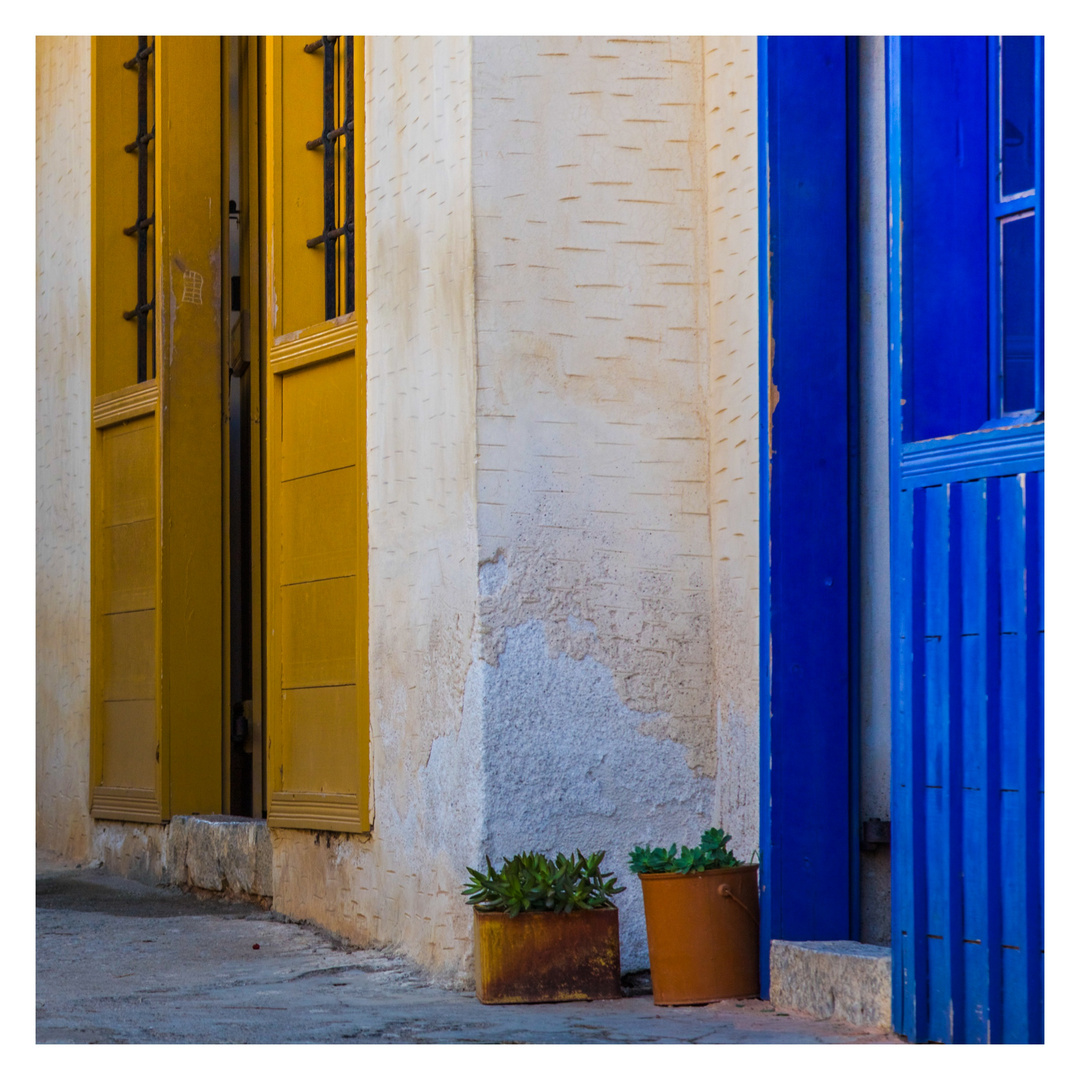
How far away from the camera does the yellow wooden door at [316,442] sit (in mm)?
6254

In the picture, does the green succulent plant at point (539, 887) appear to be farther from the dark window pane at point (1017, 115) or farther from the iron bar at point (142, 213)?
the iron bar at point (142, 213)

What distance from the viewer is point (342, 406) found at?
6.40 m

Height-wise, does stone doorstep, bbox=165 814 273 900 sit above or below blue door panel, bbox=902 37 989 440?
below

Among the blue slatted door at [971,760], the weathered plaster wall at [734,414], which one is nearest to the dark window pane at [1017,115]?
the blue slatted door at [971,760]

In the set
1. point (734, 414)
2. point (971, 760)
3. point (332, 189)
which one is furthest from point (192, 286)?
point (971, 760)

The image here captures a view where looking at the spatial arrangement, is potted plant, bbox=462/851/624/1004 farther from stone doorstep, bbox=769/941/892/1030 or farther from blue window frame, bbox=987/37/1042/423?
blue window frame, bbox=987/37/1042/423

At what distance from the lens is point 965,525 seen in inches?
154

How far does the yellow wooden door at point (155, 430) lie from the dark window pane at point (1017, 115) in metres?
5.05

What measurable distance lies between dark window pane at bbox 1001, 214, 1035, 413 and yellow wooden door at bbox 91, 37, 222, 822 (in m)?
5.00

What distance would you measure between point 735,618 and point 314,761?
2043mm

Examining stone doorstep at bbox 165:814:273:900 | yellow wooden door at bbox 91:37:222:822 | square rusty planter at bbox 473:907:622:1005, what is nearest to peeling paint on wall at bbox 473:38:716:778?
square rusty planter at bbox 473:907:622:1005

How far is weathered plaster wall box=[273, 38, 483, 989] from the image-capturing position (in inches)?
209

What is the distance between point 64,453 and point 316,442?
321 centimetres
